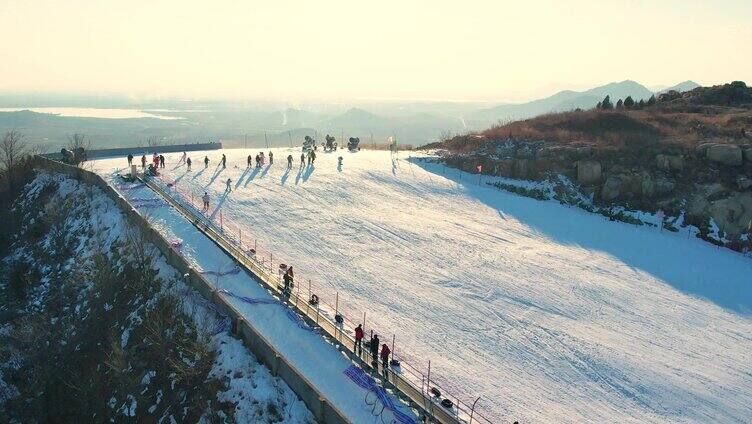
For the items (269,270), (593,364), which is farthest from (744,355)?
(269,270)

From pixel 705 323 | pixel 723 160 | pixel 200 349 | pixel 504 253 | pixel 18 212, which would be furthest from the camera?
pixel 723 160

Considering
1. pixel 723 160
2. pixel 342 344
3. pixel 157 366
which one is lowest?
pixel 157 366

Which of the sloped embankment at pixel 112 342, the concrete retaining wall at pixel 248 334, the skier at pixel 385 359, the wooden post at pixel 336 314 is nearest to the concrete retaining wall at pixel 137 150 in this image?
the sloped embankment at pixel 112 342

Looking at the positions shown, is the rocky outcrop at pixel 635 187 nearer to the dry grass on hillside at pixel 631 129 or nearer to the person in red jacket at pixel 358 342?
the dry grass on hillside at pixel 631 129

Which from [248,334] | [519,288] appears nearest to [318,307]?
[248,334]

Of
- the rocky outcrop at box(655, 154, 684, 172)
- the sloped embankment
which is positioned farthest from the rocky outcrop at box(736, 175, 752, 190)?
the sloped embankment

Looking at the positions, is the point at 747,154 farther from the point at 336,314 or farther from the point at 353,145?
the point at 336,314

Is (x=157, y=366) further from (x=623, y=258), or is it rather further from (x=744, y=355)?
(x=623, y=258)
